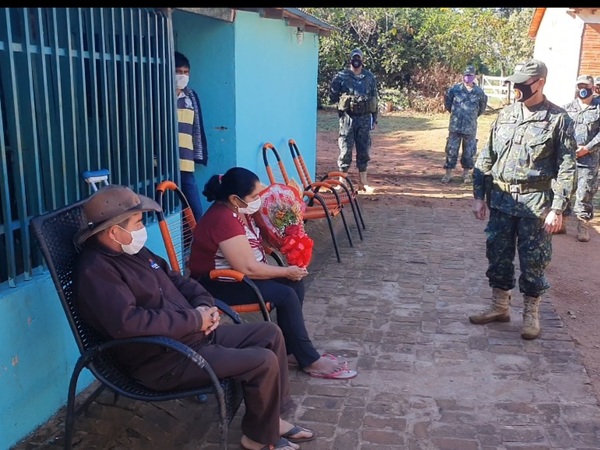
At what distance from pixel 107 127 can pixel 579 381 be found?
3181 millimetres

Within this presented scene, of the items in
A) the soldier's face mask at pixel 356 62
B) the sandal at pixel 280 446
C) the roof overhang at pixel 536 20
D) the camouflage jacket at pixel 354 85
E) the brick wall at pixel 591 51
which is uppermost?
the roof overhang at pixel 536 20

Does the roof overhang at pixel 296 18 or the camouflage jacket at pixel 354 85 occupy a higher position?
the roof overhang at pixel 296 18

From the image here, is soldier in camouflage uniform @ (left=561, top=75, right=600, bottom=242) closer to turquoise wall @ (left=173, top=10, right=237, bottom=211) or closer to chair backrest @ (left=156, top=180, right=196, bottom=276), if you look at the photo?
turquoise wall @ (left=173, top=10, right=237, bottom=211)

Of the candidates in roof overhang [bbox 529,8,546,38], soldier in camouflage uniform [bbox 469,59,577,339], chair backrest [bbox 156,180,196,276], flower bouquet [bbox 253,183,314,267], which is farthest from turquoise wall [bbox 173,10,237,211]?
roof overhang [bbox 529,8,546,38]

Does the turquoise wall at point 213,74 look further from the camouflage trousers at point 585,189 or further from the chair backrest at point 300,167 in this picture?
the camouflage trousers at point 585,189

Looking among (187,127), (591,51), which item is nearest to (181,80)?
(187,127)

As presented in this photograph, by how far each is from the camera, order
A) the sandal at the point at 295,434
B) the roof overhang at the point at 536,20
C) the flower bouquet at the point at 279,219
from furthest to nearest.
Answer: the roof overhang at the point at 536,20 → the flower bouquet at the point at 279,219 → the sandal at the point at 295,434

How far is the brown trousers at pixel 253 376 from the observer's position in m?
2.62

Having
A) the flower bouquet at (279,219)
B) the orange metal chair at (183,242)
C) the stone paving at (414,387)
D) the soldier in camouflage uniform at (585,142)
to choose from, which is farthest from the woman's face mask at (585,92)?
the orange metal chair at (183,242)

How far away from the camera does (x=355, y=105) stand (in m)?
8.94

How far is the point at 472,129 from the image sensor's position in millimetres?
9969

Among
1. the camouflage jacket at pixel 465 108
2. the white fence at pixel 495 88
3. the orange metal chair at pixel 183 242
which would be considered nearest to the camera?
the orange metal chair at pixel 183 242

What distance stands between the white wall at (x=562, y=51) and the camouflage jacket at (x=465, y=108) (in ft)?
16.4

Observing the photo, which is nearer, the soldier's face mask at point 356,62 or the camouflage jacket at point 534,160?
the camouflage jacket at point 534,160
